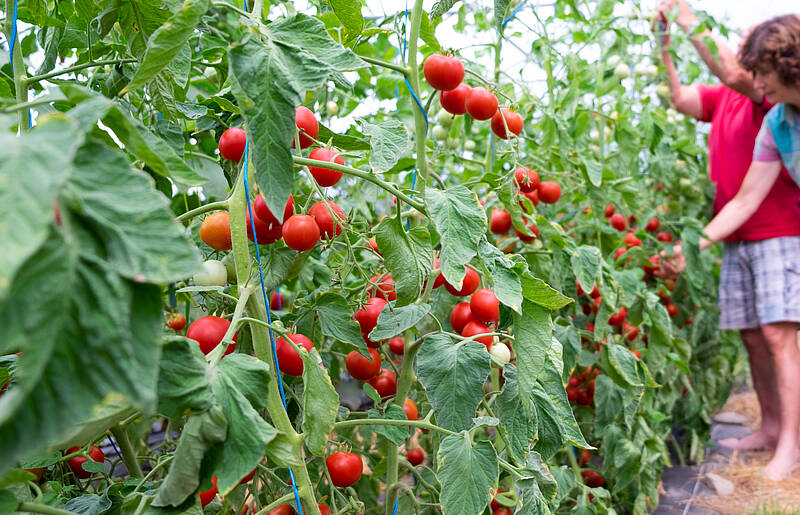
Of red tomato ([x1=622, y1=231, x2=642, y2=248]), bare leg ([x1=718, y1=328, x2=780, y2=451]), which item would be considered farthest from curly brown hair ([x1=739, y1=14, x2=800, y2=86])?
bare leg ([x1=718, y1=328, x2=780, y2=451])

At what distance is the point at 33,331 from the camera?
0.89 feet

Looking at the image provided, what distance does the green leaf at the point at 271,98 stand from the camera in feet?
1.50

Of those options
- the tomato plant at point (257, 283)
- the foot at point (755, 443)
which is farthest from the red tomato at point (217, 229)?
the foot at point (755, 443)

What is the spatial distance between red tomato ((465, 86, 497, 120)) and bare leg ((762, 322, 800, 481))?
1.69m

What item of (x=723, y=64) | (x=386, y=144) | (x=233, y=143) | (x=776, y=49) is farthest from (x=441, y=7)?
(x=723, y=64)

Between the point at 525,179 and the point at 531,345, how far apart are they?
1.74 ft

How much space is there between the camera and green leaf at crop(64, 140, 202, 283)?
0.98 ft

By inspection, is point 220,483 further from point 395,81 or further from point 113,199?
point 395,81

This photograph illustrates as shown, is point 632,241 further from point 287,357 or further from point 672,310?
point 287,357

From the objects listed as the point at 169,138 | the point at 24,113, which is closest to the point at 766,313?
the point at 169,138

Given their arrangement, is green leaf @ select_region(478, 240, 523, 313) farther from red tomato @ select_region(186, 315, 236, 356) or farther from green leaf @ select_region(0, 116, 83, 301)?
green leaf @ select_region(0, 116, 83, 301)

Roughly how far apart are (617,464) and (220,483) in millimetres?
1140

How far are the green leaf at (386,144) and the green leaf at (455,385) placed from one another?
241 millimetres

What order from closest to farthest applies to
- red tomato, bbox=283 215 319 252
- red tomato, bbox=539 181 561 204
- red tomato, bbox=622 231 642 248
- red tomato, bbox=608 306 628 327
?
red tomato, bbox=283 215 319 252, red tomato, bbox=539 181 561 204, red tomato, bbox=608 306 628 327, red tomato, bbox=622 231 642 248
